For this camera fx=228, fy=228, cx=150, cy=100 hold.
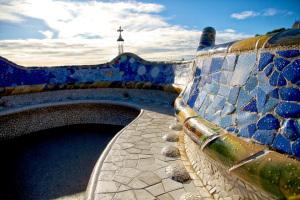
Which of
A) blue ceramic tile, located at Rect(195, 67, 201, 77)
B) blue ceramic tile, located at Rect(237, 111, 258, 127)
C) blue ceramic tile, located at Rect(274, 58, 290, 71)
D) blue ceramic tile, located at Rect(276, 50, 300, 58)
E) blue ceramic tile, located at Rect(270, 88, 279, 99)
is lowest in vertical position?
blue ceramic tile, located at Rect(237, 111, 258, 127)

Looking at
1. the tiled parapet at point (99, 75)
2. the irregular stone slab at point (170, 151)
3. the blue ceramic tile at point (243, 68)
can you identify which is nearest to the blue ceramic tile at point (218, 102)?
the blue ceramic tile at point (243, 68)

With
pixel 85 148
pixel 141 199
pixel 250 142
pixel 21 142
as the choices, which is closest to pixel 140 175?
pixel 141 199

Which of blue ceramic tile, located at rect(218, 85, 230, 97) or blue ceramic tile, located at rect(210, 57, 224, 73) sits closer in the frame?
blue ceramic tile, located at rect(218, 85, 230, 97)

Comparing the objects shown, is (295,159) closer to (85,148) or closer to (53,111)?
(85,148)

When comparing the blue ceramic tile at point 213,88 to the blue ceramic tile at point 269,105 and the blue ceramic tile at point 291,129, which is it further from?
the blue ceramic tile at point 291,129

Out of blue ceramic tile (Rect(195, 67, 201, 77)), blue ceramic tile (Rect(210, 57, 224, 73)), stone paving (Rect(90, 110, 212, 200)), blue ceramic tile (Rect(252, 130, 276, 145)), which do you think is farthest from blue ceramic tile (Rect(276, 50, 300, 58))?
stone paving (Rect(90, 110, 212, 200))

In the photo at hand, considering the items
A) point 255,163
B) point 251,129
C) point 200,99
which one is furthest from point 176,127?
point 255,163

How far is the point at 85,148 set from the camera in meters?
6.07

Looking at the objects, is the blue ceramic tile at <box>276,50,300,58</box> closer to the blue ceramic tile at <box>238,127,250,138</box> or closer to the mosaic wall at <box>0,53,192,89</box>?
the blue ceramic tile at <box>238,127,250,138</box>

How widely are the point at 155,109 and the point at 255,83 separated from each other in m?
4.93

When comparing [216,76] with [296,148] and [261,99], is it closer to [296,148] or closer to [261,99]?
[261,99]

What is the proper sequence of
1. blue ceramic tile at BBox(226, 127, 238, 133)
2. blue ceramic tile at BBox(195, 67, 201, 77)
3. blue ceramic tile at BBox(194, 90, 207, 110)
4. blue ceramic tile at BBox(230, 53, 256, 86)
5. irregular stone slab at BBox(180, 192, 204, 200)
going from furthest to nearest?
blue ceramic tile at BBox(195, 67, 201, 77) → blue ceramic tile at BBox(194, 90, 207, 110) → irregular stone slab at BBox(180, 192, 204, 200) → blue ceramic tile at BBox(230, 53, 256, 86) → blue ceramic tile at BBox(226, 127, 238, 133)

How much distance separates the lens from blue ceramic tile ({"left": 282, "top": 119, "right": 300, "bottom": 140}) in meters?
1.71

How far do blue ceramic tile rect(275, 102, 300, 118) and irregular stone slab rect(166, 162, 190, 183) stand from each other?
5.66ft
